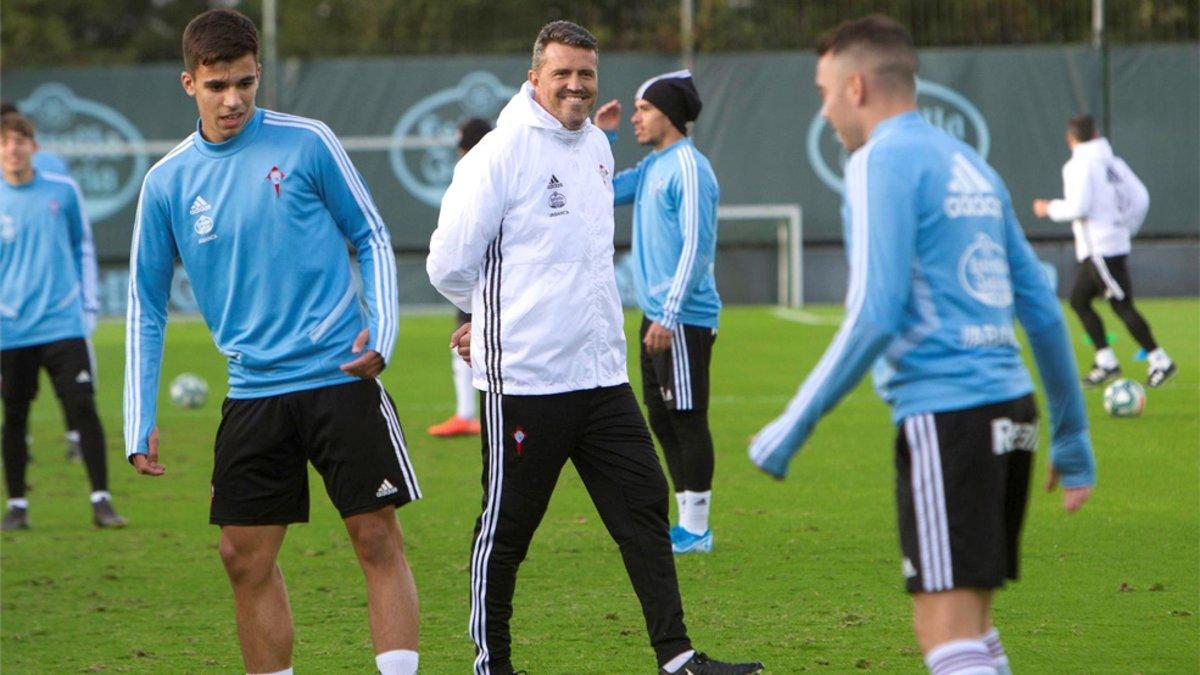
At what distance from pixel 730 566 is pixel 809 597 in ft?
2.46

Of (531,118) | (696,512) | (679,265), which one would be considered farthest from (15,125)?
(531,118)

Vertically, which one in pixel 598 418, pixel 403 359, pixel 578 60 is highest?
pixel 578 60

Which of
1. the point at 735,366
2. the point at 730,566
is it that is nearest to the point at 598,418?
the point at 730,566

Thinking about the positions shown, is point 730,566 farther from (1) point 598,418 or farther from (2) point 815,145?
A: (2) point 815,145

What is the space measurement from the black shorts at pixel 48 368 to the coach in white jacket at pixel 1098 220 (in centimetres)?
870

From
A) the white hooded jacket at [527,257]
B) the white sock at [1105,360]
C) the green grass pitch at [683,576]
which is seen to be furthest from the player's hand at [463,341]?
the white sock at [1105,360]

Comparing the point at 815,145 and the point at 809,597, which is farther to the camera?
the point at 815,145

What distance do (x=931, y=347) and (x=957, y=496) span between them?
1.19 ft

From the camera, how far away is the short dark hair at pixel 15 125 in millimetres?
9102

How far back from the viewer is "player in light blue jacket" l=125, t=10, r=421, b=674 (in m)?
4.95

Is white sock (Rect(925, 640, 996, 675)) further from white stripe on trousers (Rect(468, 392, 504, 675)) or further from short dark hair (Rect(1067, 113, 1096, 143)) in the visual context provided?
short dark hair (Rect(1067, 113, 1096, 143))

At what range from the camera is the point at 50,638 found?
6.57m

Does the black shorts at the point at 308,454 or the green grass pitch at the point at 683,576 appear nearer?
the black shorts at the point at 308,454

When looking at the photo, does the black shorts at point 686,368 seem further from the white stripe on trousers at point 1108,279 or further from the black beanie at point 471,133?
the white stripe on trousers at point 1108,279
